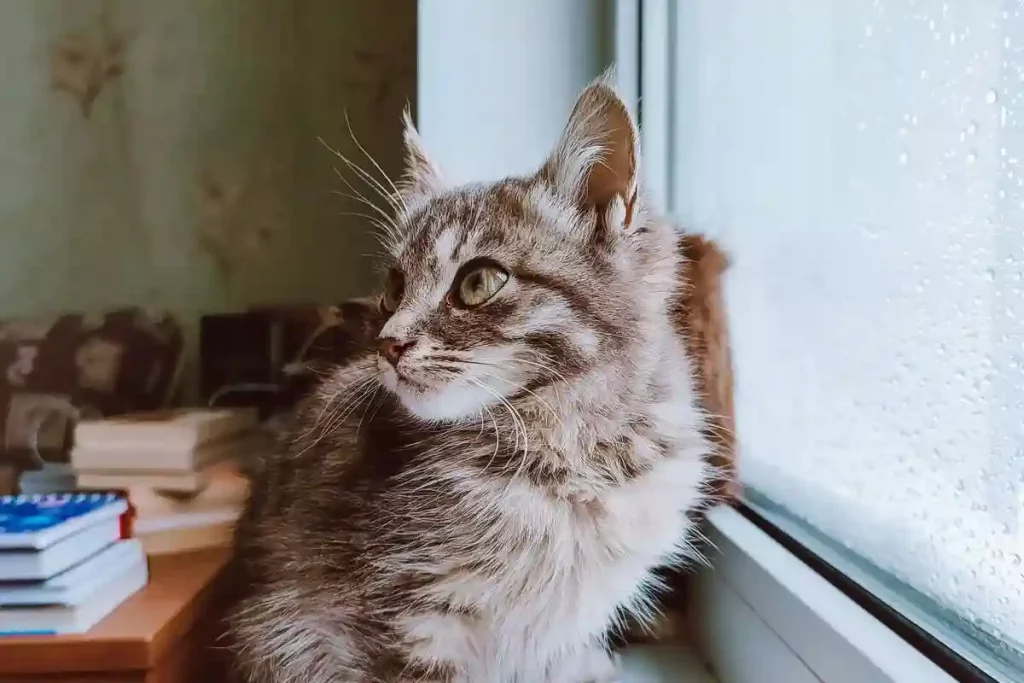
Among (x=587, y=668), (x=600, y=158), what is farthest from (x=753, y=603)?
(x=600, y=158)

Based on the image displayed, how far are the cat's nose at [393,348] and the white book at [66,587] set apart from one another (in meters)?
0.37

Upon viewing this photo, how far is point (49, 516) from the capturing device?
2.60ft

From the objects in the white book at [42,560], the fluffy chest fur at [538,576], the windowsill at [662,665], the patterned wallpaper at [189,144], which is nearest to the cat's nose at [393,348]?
the fluffy chest fur at [538,576]

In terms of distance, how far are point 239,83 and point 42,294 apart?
580mm

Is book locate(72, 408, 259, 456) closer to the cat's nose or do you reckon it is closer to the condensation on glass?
the cat's nose

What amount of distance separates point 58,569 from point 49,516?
0.08 meters

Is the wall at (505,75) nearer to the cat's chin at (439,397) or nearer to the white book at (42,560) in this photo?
the cat's chin at (439,397)

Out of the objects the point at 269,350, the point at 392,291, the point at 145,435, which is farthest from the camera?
the point at 269,350

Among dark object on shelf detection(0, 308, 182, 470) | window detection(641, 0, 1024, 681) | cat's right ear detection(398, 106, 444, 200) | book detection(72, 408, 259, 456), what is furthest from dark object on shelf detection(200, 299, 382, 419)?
window detection(641, 0, 1024, 681)

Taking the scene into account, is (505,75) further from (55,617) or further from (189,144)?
(55,617)

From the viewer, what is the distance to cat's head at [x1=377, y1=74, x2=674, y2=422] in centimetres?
70

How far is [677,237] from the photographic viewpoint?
2.86 ft

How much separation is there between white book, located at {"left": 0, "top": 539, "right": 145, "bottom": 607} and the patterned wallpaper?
0.85m

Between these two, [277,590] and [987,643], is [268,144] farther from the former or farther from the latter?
[987,643]
